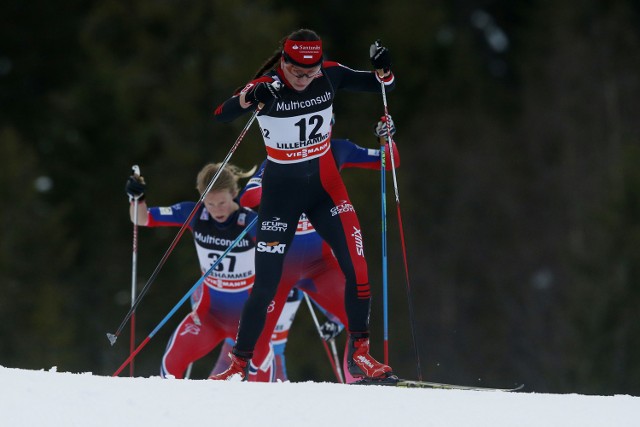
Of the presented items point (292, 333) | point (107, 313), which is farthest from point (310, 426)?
point (107, 313)

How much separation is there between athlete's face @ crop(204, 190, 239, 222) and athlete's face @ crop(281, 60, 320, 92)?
1.41 metres

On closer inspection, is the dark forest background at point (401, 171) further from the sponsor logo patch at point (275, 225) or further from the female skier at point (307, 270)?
the sponsor logo patch at point (275, 225)

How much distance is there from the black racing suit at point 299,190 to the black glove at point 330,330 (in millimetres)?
2112

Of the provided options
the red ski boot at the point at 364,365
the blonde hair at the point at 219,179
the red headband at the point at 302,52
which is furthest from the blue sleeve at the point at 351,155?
the red ski boot at the point at 364,365

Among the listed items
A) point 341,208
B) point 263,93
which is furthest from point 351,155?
point 263,93

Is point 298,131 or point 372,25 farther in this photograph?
point 372,25

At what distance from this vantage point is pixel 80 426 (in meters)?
5.09

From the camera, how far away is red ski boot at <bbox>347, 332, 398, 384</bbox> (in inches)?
280

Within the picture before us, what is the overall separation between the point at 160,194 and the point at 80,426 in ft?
72.6

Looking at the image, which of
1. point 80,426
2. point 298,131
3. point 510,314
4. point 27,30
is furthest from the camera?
point 27,30

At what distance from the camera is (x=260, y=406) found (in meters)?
5.46

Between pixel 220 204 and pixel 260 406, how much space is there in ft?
9.83

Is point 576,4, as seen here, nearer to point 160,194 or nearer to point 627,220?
point 627,220

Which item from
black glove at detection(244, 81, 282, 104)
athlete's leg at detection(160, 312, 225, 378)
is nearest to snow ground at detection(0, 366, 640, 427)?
black glove at detection(244, 81, 282, 104)
